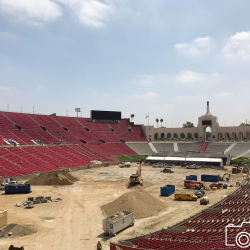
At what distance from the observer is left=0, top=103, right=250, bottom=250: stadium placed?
75.2 feet

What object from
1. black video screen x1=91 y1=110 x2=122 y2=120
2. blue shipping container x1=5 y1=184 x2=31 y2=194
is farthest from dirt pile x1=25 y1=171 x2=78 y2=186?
black video screen x1=91 y1=110 x2=122 y2=120

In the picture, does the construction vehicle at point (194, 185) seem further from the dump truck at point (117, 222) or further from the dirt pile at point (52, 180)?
the dump truck at point (117, 222)

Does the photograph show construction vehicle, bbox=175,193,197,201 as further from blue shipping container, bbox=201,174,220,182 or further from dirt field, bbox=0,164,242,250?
blue shipping container, bbox=201,174,220,182

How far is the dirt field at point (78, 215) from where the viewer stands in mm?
23656

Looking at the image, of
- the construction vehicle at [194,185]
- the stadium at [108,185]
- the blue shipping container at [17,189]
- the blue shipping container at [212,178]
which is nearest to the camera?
the stadium at [108,185]

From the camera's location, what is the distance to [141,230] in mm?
26297

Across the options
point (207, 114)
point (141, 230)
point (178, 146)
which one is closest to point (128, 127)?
point (178, 146)

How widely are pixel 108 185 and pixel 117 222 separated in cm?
2645

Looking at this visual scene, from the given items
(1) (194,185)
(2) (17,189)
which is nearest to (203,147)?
(1) (194,185)

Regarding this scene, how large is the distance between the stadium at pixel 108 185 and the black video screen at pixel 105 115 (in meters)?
0.47

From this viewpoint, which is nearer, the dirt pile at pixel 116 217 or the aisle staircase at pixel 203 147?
the dirt pile at pixel 116 217

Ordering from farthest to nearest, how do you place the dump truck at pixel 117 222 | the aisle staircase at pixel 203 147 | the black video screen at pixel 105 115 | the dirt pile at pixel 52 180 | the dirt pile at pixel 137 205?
the black video screen at pixel 105 115, the aisle staircase at pixel 203 147, the dirt pile at pixel 52 180, the dirt pile at pixel 137 205, the dump truck at pixel 117 222

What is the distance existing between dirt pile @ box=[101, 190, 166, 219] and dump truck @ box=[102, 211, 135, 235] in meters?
3.35

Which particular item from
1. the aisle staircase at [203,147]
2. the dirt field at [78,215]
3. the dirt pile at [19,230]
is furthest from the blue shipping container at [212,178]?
the aisle staircase at [203,147]
